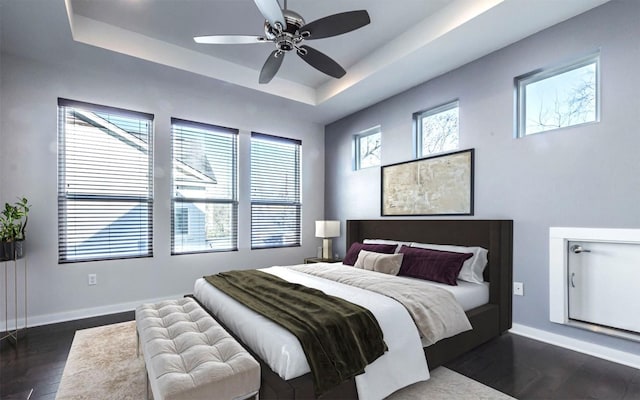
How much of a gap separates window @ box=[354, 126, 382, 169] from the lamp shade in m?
1.07

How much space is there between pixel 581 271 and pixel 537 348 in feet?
2.65

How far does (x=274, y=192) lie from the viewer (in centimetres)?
529

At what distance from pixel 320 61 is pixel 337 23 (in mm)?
526

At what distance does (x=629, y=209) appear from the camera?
8.16ft

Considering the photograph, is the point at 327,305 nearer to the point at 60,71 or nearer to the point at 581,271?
the point at 581,271

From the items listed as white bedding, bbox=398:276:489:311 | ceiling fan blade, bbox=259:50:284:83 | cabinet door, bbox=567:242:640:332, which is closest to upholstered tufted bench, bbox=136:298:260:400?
white bedding, bbox=398:276:489:311

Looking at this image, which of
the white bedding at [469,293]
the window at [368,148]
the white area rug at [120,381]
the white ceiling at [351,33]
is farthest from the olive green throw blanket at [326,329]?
the window at [368,148]

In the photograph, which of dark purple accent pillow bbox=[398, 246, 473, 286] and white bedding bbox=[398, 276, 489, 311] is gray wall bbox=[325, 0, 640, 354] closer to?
white bedding bbox=[398, 276, 489, 311]

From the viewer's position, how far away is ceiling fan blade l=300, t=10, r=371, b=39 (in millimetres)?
2234

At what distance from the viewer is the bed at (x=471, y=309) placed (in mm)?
1649

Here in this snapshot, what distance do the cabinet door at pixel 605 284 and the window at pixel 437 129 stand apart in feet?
5.58

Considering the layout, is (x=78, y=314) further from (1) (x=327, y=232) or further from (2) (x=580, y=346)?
(2) (x=580, y=346)

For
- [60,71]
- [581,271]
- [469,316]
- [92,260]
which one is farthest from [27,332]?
[581,271]

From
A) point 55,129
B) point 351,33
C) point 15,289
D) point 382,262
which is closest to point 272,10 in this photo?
point 351,33
